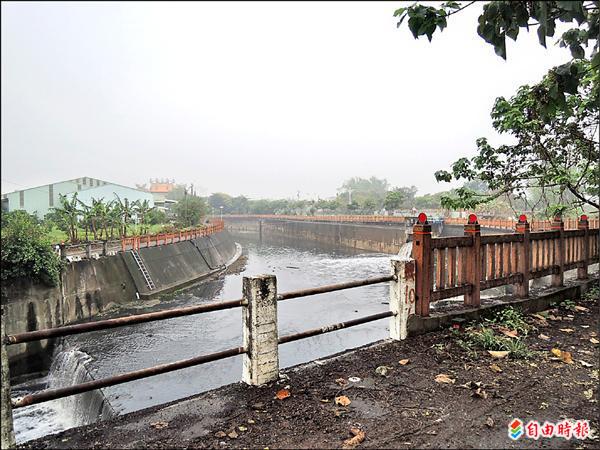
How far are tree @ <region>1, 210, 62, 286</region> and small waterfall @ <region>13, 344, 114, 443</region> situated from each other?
125 inches

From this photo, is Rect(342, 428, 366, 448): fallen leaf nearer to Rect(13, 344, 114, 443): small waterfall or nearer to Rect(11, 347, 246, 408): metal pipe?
Rect(11, 347, 246, 408): metal pipe

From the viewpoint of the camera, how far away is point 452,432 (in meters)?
2.79

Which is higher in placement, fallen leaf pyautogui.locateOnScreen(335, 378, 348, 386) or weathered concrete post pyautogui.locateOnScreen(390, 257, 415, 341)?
weathered concrete post pyautogui.locateOnScreen(390, 257, 415, 341)

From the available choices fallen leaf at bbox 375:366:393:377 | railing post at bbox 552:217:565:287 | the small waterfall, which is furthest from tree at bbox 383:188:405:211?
fallen leaf at bbox 375:366:393:377

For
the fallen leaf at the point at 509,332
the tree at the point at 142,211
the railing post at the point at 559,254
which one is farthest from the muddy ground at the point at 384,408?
the tree at the point at 142,211

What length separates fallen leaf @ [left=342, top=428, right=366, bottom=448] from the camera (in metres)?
2.64

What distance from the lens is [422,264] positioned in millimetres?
4746

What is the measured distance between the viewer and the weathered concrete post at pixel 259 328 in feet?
11.5

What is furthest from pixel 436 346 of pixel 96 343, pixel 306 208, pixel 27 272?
pixel 306 208

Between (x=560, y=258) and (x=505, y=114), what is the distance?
290 cm

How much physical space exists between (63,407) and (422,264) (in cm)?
878

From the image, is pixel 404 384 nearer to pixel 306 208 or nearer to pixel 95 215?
pixel 95 215

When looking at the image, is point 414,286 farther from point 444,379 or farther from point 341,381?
point 341,381

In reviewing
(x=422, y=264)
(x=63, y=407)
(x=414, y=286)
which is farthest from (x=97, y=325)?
(x=63, y=407)
